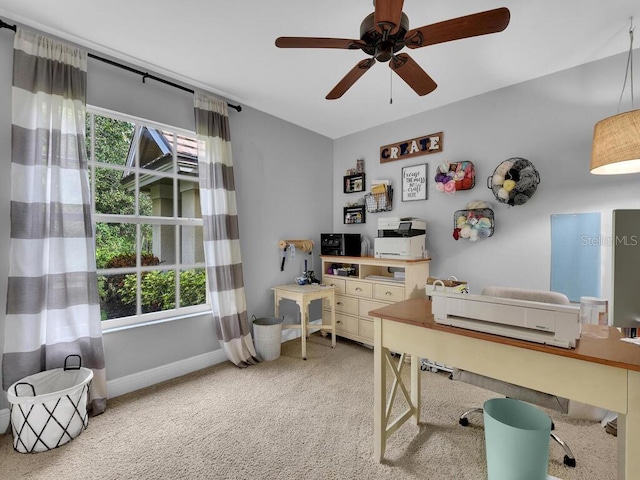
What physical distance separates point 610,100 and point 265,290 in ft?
11.4

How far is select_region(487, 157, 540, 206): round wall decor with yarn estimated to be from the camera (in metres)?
2.56

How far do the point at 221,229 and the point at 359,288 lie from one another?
1611 millimetres

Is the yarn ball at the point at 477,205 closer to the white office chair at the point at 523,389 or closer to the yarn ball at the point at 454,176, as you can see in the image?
the yarn ball at the point at 454,176

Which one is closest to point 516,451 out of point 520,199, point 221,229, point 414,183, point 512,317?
point 512,317

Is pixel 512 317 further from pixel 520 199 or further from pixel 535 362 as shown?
pixel 520 199

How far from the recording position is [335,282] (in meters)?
3.53

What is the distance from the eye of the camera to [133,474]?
5.00ft

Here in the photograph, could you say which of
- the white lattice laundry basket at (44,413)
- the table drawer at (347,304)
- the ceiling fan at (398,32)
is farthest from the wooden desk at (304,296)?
the ceiling fan at (398,32)

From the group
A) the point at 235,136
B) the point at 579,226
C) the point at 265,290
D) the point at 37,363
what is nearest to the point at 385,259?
the point at 265,290

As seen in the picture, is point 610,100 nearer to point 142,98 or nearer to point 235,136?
point 235,136

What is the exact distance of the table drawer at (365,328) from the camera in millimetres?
3162

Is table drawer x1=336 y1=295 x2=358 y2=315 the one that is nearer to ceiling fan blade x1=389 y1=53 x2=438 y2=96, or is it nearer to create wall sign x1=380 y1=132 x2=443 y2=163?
create wall sign x1=380 y1=132 x2=443 y2=163

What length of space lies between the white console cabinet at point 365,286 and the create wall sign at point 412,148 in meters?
1.23

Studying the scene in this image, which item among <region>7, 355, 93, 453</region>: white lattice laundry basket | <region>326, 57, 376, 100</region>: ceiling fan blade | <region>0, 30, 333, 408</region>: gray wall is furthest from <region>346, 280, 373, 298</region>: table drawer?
<region>7, 355, 93, 453</region>: white lattice laundry basket
